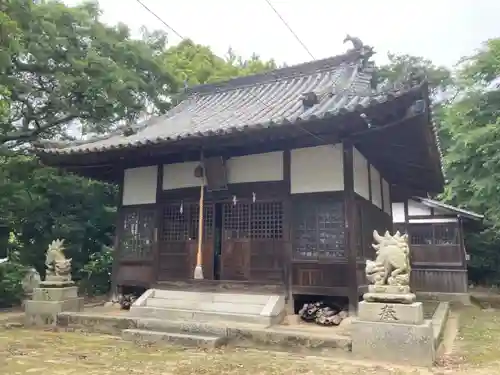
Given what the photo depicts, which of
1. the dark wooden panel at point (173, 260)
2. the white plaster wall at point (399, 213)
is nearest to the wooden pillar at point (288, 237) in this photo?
the dark wooden panel at point (173, 260)

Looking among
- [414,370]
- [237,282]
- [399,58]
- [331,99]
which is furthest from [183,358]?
[399,58]

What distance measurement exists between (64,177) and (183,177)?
607 centimetres

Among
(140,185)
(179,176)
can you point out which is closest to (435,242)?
(179,176)

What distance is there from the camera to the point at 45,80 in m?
14.8

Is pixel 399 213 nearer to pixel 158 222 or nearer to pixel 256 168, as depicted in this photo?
pixel 256 168

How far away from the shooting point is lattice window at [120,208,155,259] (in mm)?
10625

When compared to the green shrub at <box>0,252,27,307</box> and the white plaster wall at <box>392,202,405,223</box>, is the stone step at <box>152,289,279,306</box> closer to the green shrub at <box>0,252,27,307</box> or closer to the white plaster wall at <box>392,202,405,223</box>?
the green shrub at <box>0,252,27,307</box>

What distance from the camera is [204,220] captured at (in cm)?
980

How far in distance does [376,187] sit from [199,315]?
6.05 m

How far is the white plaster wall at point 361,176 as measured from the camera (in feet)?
30.2

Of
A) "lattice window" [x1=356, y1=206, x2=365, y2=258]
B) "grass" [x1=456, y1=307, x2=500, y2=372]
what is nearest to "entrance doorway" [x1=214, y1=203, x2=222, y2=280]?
"lattice window" [x1=356, y1=206, x2=365, y2=258]

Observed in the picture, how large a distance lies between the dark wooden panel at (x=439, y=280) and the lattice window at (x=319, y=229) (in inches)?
425

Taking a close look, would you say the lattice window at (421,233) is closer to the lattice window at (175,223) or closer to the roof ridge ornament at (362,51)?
the roof ridge ornament at (362,51)

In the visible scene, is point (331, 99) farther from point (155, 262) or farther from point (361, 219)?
point (155, 262)
